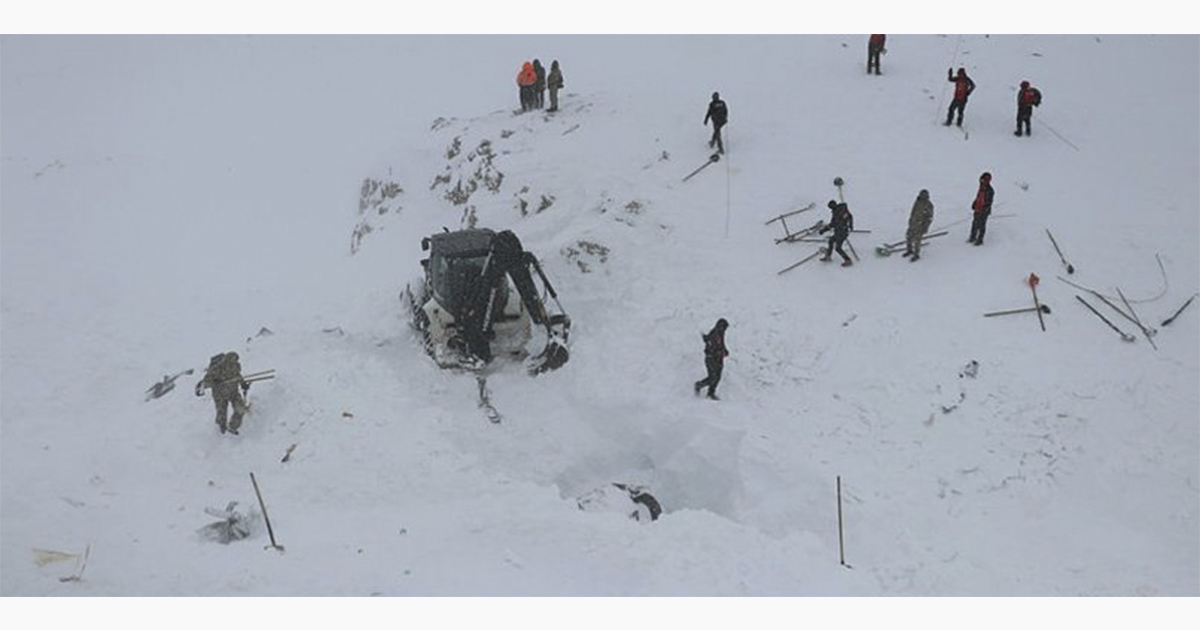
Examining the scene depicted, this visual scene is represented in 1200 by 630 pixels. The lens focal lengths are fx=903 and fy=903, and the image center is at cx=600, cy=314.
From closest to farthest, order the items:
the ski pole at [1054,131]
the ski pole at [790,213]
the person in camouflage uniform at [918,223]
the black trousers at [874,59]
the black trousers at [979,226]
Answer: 1. the person in camouflage uniform at [918,223]
2. the black trousers at [979,226]
3. the ski pole at [790,213]
4. the ski pole at [1054,131]
5. the black trousers at [874,59]

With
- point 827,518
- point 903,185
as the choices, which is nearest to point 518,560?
point 827,518

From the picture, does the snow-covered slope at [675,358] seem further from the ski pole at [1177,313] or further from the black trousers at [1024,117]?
the black trousers at [1024,117]

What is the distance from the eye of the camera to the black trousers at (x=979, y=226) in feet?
56.0

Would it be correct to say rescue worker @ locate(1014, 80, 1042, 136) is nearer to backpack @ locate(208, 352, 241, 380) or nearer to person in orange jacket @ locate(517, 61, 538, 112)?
person in orange jacket @ locate(517, 61, 538, 112)

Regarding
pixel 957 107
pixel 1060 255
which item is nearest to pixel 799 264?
pixel 1060 255

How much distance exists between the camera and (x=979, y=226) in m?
17.3

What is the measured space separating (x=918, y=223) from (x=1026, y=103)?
6.16 m

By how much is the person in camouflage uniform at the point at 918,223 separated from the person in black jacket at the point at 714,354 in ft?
15.8

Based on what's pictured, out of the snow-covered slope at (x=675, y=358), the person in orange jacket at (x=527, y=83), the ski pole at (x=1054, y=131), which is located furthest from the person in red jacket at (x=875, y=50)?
the person in orange jacket at (x=527, y=83)

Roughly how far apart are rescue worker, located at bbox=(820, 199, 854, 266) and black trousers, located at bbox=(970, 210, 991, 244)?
2311 mm

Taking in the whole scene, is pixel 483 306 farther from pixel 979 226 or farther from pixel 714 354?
pixel 979 226

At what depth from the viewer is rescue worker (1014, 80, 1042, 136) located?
20.7 m

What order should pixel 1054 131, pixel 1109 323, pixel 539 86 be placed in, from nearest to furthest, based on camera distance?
pixel 1109 323 → pixel 1054 131 → pixel 539 86

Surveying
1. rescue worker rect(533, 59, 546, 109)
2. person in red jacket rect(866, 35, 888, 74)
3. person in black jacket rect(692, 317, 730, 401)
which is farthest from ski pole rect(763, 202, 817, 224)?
rescue worker rect(533, 59, 546, 109)
